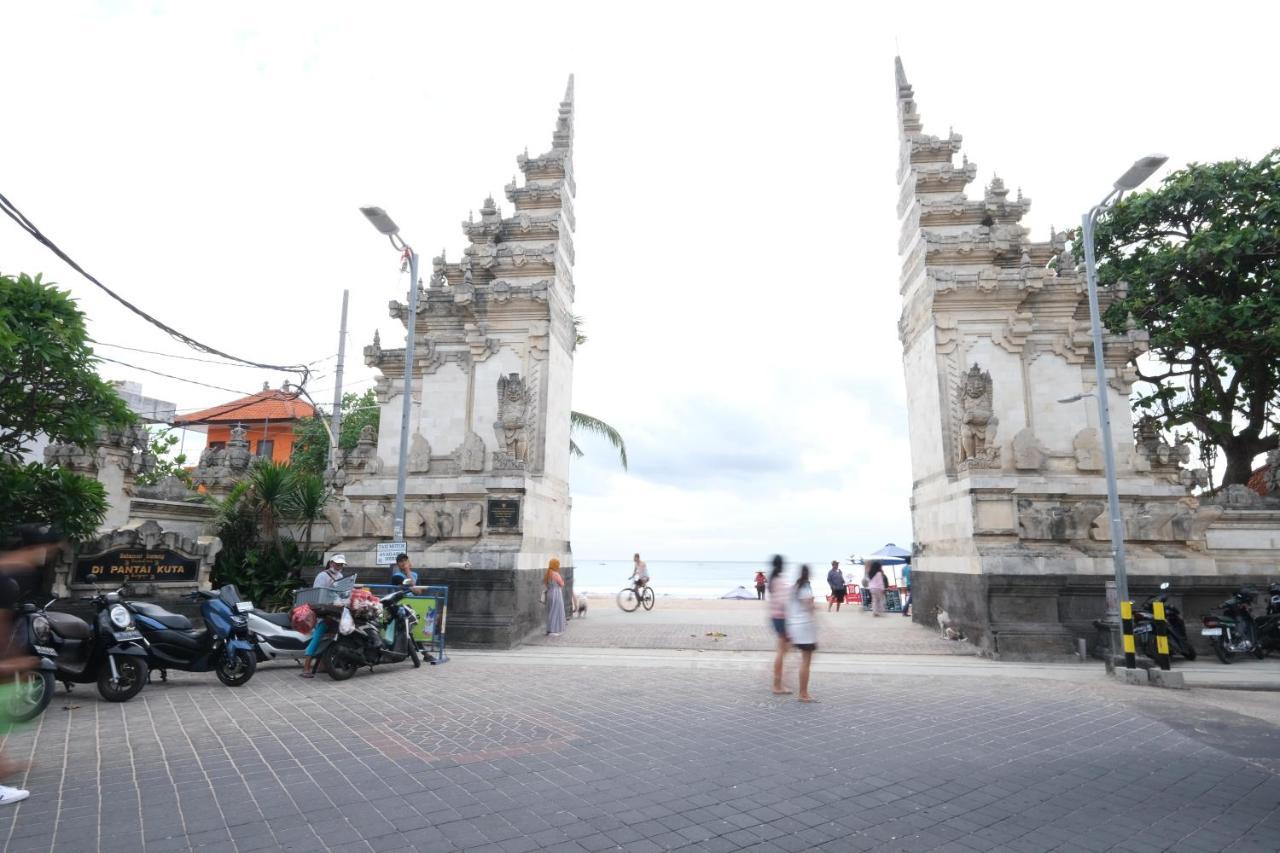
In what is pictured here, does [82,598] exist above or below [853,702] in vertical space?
above

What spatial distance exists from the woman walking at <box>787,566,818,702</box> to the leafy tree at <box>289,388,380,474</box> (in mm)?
23408

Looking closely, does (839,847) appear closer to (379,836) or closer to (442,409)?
(379,836)

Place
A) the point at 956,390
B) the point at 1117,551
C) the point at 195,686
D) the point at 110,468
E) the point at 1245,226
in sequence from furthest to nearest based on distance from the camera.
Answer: the point at 1245,226 → the point at 956,390 → the point at 110,468 → the point at 1117,551 → the point at 195,686

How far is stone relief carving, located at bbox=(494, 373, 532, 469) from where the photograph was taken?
15.0 m

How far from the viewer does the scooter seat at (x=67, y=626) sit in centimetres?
782

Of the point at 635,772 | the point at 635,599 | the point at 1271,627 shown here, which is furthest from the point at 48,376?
the point at 1271,627

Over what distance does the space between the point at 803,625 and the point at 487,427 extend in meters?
9.36

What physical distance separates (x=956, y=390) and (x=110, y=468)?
1755cm

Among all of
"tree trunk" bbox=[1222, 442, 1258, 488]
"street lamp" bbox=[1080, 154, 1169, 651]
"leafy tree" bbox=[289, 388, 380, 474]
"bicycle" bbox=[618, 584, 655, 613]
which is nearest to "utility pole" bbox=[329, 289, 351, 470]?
"leafy tree" bbox=[289, 388, 380, 474]

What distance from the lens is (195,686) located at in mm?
8977

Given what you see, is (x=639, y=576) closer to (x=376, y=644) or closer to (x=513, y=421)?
(x=513, y=421)

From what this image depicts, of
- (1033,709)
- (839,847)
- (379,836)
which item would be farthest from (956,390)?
(379,836)

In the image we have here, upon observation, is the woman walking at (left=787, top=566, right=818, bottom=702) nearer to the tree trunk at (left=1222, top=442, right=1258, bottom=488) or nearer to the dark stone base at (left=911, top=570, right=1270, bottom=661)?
the dark stone base at (left=911, top=570, right=1270, bottom=661)

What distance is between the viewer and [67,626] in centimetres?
791
